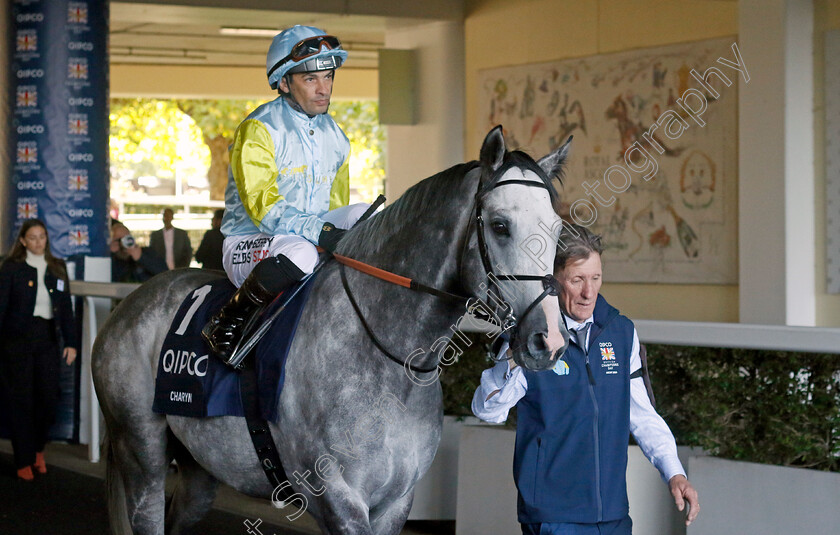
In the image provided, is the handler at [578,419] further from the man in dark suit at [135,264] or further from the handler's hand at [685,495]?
the man in dark suit at [135,264]

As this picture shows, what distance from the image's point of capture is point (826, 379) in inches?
159

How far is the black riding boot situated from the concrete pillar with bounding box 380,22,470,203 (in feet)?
32.9

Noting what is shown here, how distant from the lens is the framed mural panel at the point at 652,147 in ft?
31.6

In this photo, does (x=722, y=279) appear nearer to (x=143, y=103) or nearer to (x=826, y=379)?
→ (x=826, y=379)

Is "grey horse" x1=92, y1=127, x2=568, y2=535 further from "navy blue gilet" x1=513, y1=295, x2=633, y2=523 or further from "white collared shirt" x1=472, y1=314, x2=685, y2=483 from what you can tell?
"navy blue gilet" x1=513, y1=295, x2=633, y2=523

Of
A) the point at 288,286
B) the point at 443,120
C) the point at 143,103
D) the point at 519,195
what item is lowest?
the point at 288,286

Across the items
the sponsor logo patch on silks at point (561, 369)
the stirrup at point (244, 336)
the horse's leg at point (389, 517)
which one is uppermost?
the stirrup at point (244, 336)

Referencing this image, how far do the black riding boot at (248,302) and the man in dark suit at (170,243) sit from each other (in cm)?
1327

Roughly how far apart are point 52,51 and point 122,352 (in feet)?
23.1

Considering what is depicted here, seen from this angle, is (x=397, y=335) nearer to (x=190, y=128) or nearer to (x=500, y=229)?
(x=500, y=229)

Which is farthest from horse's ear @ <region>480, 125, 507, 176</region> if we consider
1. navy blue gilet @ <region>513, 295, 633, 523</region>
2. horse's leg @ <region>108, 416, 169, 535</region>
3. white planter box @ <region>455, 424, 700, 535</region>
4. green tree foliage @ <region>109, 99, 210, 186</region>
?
green tree foliage @ <region>109, 99, 210, 186</region>

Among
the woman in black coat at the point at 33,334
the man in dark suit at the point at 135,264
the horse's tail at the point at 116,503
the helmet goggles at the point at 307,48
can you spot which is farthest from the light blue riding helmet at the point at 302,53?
the man in dark suit at the point at 135,264

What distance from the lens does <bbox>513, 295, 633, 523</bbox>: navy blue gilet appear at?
9.64 ft

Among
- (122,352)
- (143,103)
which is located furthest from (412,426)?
(143,103)
